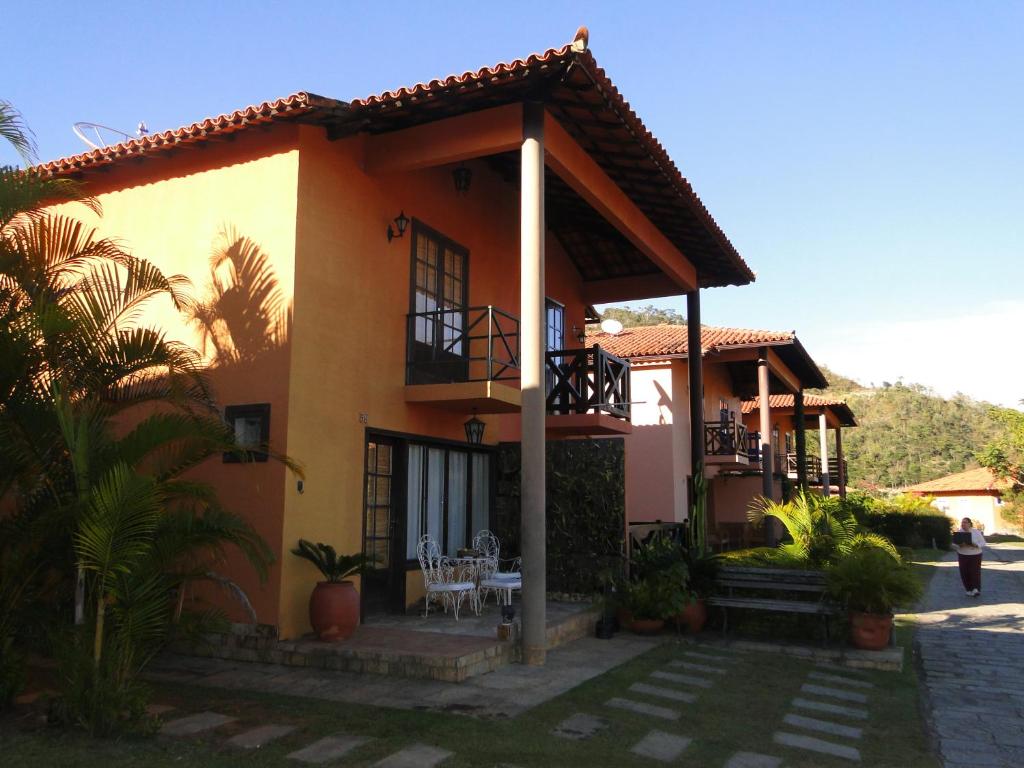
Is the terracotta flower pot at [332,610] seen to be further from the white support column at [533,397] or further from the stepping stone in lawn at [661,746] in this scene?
the stepping stone in lawn at [661,746]

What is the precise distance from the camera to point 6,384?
5.79 meters

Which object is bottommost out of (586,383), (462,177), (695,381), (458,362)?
(458,362)

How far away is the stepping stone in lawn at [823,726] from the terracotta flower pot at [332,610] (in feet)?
13.1

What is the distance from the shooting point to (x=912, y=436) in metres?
69.8

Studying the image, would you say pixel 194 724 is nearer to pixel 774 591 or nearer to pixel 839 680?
pixel 839 680

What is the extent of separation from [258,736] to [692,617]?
5832mm

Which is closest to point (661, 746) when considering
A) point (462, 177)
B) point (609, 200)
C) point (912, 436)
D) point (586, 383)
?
point (609, 200)

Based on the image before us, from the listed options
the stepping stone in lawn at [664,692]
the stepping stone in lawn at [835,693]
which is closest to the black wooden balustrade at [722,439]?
the stepping stone in lawn at [835,693]

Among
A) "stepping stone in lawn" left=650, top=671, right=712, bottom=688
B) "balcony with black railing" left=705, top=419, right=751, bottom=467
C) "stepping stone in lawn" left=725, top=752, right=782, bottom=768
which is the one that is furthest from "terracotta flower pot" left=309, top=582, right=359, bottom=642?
"balcony with black railing" left=705, top=419, right=751, bottom=467

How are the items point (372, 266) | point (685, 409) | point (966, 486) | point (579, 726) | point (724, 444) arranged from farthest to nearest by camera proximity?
point (966, 486) < point (724, 444) < point (685, 409) < point (372, 266) < point (579, 726)

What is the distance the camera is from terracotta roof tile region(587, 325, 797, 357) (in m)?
17.9

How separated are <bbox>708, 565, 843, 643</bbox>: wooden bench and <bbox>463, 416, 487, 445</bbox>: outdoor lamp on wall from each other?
3624mm

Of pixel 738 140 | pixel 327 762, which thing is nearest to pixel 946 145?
pixel 738 140

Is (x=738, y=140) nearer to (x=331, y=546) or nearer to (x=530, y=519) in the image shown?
(x=530, y=519)
